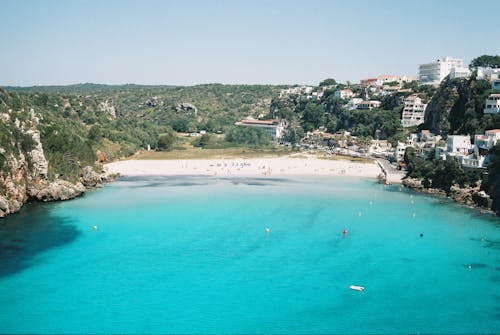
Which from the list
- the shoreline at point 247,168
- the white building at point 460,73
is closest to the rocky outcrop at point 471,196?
the shoreline at point 247,168

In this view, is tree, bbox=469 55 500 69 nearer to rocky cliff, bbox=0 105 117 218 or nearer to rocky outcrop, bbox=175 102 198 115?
Answer: rocky outcrop, bbox=175 102 198 115

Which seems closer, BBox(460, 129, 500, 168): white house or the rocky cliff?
the rocky cliff

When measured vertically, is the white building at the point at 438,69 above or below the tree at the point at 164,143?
above

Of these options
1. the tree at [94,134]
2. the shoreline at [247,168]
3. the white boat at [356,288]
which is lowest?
the shoreline at [247,168]

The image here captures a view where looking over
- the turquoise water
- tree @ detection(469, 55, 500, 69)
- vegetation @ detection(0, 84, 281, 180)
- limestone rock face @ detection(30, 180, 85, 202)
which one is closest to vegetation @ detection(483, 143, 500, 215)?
the turquoise water

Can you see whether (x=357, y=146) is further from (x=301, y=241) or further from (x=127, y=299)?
(x=127, y=299)

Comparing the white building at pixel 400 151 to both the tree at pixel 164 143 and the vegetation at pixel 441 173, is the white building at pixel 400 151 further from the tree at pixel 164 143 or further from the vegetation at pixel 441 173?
the tree at pixel 164 143
